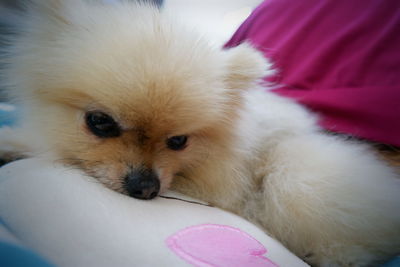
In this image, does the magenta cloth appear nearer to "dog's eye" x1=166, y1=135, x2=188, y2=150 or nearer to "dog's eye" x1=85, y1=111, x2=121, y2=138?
"dog's eye" x1=166, y1=135, x2=188, y2=150

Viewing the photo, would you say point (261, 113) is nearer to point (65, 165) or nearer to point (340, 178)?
point (340, 178)

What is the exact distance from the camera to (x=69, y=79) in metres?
1.18

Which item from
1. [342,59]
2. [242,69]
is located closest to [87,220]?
[242,69]

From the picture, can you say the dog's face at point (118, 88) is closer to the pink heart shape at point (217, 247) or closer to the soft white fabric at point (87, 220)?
the soft white fabric at point (87, 220)

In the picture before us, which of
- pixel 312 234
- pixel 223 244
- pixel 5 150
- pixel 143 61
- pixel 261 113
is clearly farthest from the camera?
pixel 261 113

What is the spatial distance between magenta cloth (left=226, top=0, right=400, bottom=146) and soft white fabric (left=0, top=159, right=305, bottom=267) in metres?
0.90

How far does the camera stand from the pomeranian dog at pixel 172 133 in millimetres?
1169

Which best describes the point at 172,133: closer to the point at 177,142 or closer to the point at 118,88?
the point at 177,142

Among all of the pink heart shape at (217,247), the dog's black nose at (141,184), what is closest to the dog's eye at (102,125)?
the dog's black nose at (141,184)

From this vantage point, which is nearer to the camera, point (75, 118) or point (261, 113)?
point (75, 118)

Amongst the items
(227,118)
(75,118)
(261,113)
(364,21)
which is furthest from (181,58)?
(364,21)

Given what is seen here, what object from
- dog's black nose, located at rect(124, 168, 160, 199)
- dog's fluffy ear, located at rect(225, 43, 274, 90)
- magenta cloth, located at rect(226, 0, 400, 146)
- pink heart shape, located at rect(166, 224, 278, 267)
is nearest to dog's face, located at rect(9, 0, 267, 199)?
dog's black nose, located at rect(124, 168, 160, 199)

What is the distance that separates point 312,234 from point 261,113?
708mm

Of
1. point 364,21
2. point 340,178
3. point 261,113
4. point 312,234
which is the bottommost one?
point 312,234
